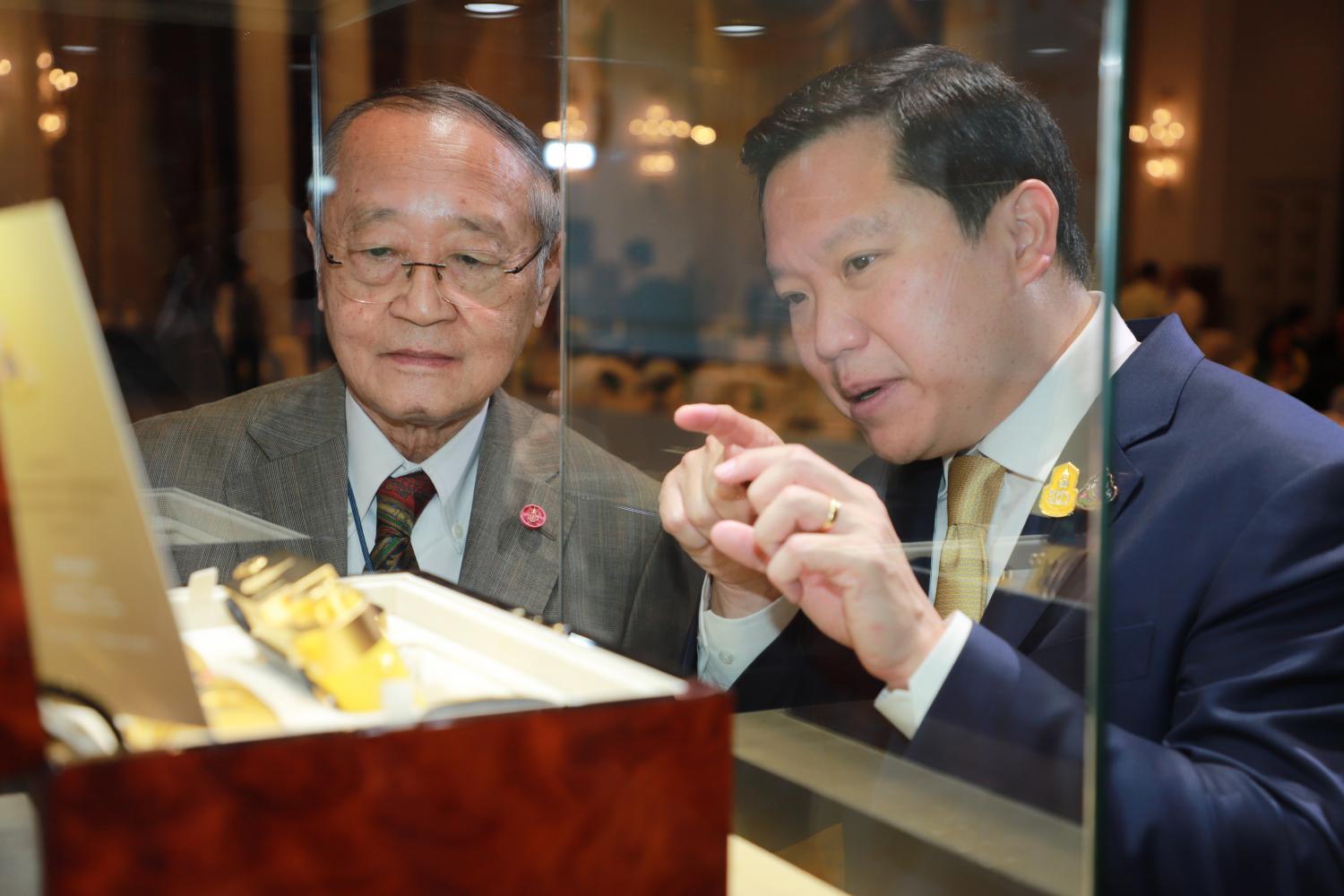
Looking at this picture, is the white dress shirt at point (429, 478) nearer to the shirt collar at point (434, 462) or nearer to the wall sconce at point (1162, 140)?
the shirt collar at point (434, 462)

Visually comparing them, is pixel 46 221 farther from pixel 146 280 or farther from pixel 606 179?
pixel 146 280

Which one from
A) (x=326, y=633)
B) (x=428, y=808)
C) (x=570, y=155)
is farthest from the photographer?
(x=570, y=155)

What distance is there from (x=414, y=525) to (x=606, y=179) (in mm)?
427

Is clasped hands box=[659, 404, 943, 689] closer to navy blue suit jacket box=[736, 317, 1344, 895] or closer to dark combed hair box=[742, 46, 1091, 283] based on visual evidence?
navy blue suit jacket box=[736, 317, 1344, 895]

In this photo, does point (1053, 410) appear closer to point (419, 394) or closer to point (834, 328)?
point (834, 328)

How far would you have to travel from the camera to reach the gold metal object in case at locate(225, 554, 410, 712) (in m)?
0.73

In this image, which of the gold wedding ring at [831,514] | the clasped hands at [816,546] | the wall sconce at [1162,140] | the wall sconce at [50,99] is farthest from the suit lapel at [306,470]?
the wall sconce at [1162,140]

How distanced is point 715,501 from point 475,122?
0.60 meters

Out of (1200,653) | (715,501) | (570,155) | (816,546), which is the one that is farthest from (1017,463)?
(570,155)

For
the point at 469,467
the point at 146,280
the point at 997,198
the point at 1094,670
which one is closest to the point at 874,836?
the point at 1094,670

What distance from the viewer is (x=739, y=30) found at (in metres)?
1.03

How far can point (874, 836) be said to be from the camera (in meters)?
0.91

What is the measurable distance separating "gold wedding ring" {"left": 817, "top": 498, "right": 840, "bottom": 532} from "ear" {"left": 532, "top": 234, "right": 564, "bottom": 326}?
0.52 metres

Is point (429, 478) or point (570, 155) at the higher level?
point (570, 155)
